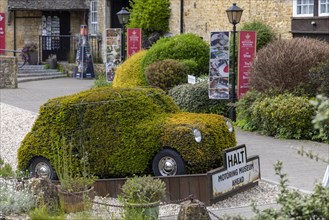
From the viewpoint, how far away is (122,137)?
10.9 metres

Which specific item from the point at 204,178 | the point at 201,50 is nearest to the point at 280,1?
the point at 201,50

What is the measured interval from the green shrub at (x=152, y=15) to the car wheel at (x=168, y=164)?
64.8ft

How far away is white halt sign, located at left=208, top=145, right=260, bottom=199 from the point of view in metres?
10.2

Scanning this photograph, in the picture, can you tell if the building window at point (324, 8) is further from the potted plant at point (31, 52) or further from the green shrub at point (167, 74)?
the potted plant at point (31, 52)

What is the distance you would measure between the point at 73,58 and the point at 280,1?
1457cm

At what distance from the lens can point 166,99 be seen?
11.8 meters

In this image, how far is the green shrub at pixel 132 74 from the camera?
22.1 m

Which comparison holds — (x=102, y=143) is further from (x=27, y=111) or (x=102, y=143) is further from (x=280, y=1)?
(x=280, y=1)

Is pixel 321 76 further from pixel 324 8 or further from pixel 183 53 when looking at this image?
pixel 183 53

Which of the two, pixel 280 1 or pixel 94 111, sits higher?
pixel 280 1

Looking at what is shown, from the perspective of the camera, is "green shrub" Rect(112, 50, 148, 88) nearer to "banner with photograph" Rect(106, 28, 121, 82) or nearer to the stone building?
"banner with photograph" Rect(106, 28, 121, 82)

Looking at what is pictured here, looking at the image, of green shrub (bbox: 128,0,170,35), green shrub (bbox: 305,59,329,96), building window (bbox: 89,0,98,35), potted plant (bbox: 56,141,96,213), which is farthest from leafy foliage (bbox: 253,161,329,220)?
building window (bbox: 89,0,98,35)

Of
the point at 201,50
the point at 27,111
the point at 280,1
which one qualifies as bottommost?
the point at 27,111

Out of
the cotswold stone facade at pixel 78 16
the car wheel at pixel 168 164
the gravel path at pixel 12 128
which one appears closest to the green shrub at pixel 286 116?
the gravel path at pixel 12 128
